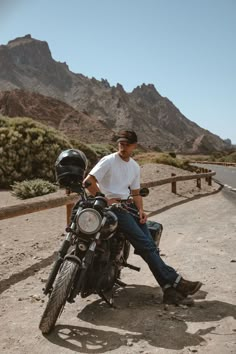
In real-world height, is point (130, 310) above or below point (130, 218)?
below

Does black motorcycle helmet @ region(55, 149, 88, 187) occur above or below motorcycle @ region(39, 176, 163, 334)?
above

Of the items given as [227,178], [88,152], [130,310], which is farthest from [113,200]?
[227,178]

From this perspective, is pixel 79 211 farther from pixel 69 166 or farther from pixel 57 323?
pixel 57 323

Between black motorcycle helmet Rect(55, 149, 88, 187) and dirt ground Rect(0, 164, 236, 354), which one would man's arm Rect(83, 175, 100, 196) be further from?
dirt ground Rect(0, 164, 236, 354)

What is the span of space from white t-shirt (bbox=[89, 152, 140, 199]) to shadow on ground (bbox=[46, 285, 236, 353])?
52.6 inches

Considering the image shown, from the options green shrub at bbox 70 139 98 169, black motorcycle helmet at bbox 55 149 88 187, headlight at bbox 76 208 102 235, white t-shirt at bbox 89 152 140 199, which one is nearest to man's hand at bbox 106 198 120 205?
white t-shirt at bbox 89 152 140 199

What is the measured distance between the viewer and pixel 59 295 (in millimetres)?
4547

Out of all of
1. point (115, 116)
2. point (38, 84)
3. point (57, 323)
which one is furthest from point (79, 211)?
point (38, 84)

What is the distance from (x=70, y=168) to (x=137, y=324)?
1814 millimetres

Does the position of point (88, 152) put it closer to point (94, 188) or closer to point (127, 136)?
point (127, 136)

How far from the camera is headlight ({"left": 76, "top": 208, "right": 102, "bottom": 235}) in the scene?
480 cm

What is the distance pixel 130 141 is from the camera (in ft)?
19.4

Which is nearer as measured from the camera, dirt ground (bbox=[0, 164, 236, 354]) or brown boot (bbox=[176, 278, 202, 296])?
dirt ground (bbox=[0, 164, 236, 354])

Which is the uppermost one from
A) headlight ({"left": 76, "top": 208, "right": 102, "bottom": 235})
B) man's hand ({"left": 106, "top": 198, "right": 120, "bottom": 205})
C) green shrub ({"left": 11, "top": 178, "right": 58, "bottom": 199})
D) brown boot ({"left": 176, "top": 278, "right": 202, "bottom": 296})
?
man's hand ({"left": 106, "top": 198, "right": 120, "bottom": 205})
